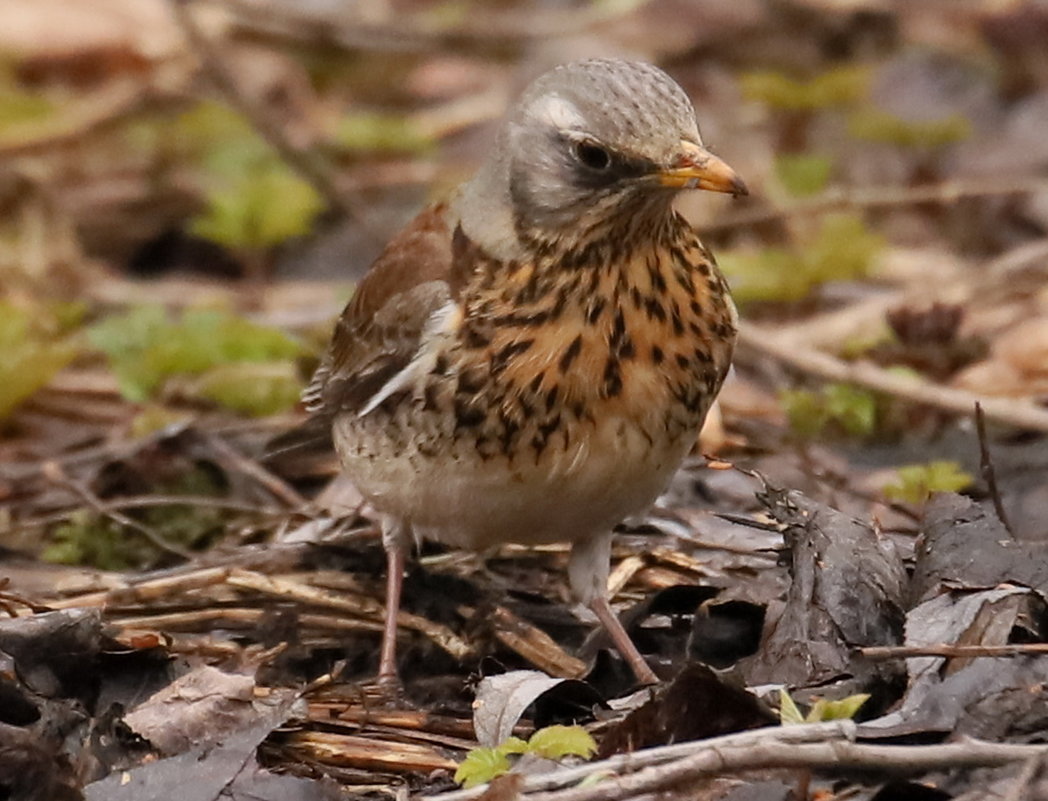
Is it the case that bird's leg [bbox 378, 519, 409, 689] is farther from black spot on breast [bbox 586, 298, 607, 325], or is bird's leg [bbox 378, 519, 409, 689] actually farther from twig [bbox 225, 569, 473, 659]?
black spot on breast [bbox 586, 298, 607, 325]

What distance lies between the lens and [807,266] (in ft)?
26.8

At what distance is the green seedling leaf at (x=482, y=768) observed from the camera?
407 centimetres

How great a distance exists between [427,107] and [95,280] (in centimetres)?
296

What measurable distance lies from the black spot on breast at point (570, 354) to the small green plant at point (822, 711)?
44.7 inches

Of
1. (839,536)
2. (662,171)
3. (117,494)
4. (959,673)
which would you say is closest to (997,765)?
(959,673)

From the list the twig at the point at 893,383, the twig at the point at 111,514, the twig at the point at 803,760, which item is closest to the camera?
the twig at the point at 803,760

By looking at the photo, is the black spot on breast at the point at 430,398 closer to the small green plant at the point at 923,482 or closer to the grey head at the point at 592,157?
the grey head at the point at 592,157

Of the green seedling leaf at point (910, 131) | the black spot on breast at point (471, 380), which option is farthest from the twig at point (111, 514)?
the green seedling leaf at point (910, 131)

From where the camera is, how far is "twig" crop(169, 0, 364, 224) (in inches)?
369

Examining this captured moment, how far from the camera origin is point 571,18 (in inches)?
465

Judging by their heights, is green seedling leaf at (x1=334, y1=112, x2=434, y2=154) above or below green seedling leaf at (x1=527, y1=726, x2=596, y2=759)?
above

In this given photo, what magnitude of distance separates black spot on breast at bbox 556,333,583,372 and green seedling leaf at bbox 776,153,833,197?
4.57m

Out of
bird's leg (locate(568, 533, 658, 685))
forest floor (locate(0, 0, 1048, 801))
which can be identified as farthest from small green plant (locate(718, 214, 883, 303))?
bird's leg (locate(568, 533, 658, 685))

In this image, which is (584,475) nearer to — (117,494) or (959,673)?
(959,673)
